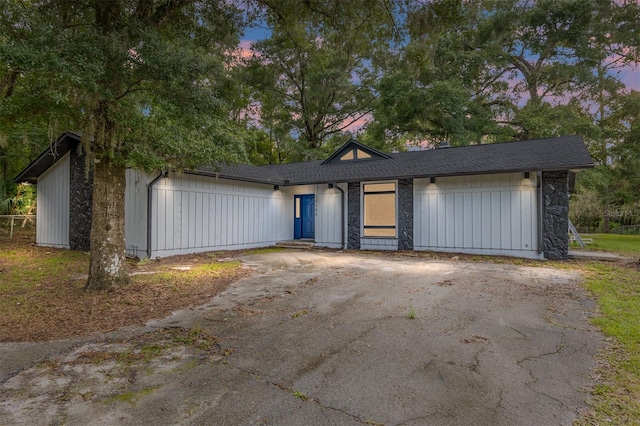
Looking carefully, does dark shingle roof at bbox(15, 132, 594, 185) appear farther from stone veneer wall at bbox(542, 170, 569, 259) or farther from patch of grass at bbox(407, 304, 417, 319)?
patch of grass at bbox(407, 304, 417, 319)

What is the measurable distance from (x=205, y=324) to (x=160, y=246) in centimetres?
587

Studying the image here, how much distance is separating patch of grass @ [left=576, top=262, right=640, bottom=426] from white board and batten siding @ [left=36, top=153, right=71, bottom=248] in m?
13.0

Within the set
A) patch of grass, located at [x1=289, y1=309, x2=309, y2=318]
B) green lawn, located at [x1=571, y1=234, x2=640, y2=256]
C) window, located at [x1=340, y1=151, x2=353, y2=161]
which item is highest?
window, located at [x1=340, y1=151, x2=353, y2=161]

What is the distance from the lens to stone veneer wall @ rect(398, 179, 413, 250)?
10.7m

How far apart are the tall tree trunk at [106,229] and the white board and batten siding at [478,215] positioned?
813 cm

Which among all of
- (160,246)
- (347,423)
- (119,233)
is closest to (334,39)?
(119,233)

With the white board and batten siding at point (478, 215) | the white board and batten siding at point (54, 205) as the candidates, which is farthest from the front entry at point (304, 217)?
the white board and batten siding at point (54, 205)

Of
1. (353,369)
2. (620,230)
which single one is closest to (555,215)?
(353,369)

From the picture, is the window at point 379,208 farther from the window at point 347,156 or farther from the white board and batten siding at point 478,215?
the window at point 347,156

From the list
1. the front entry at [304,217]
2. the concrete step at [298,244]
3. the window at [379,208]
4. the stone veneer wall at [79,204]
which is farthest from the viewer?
the front entry at [304,217]

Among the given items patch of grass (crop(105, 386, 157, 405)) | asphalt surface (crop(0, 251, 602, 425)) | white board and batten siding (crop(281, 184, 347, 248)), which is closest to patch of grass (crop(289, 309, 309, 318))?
asphalt surface (crop(0, 251, 602, 425))

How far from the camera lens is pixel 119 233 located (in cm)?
539

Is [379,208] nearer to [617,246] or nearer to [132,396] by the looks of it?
[617,246]

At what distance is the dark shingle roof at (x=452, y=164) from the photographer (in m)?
8.74
